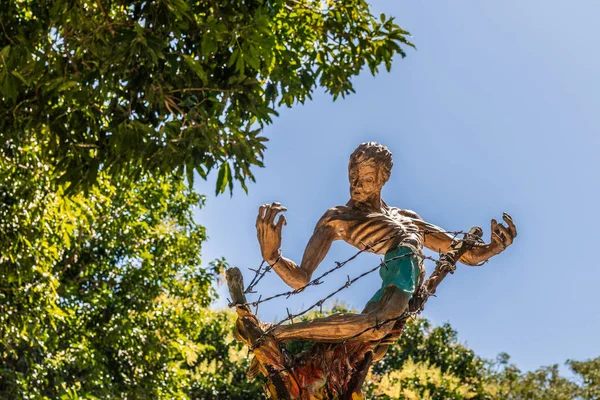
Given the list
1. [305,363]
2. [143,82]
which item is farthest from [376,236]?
[143,82]

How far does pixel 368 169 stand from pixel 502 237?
596mm

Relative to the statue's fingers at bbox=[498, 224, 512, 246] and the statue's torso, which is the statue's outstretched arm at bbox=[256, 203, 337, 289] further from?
the statue's fingers at bbox=[498, 224, 512, 246]

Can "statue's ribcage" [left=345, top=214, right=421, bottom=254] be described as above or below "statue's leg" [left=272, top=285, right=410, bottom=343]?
above

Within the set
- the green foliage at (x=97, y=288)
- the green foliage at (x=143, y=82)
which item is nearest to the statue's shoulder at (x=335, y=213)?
the green foliage at (x=143, y=82)

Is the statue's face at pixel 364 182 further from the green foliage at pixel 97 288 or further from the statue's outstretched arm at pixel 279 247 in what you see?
the green foliage at pixel 97 288

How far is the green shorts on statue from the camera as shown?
3.45 metres

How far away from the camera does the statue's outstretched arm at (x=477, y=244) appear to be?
378 centimetres

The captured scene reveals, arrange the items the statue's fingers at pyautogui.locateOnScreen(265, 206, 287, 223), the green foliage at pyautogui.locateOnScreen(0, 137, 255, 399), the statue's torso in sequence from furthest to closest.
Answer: the green foliage at pyautogui.locateOnScreen(0, 137, 255, 399) < the statue's torso < the statue's fingers at pyautogui.locateOnScreen(265, 206, 287, 223)

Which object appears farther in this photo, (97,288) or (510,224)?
(97,288)

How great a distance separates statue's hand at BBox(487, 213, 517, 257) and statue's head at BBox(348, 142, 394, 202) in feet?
1.59

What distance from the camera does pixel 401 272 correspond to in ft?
11.4

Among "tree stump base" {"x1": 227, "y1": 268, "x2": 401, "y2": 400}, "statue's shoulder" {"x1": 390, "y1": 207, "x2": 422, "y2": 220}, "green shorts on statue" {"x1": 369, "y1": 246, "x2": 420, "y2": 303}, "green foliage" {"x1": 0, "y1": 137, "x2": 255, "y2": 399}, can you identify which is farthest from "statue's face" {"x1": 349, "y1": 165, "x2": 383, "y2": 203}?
"green foliage" {"x1": 0, "y1": 137, "x2": 255, "y2": 399}

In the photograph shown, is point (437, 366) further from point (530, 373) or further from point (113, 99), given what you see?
point (113, 99)

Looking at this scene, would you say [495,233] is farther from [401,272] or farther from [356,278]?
[356,278]
